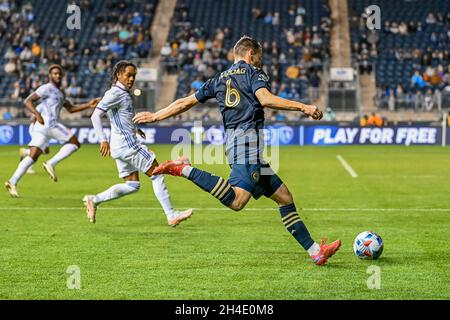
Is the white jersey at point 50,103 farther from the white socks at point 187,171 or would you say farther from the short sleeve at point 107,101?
the white socks at point 187,171

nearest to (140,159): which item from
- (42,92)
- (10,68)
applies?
(42,92)

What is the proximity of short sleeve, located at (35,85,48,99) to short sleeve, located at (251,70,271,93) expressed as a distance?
386 inches

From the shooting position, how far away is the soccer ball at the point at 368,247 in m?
10.1

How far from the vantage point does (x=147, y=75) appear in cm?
4212

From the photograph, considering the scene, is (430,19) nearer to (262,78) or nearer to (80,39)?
(80,39)

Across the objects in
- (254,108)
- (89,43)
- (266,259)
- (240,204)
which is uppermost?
(89,43)

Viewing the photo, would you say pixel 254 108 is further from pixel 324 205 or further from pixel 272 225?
pixel 324 205

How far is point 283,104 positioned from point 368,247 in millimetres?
2061

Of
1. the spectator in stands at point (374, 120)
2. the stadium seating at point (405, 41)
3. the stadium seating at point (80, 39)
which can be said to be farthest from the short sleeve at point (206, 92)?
the stadium seating at point (80, 39)

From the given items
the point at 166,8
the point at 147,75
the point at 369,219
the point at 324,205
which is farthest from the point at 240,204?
the point at 166,8

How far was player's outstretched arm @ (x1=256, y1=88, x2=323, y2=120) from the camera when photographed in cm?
883

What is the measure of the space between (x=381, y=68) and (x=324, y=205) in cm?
2864

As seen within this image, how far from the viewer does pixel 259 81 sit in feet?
31.2

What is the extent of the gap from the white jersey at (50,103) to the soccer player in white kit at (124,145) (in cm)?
571
